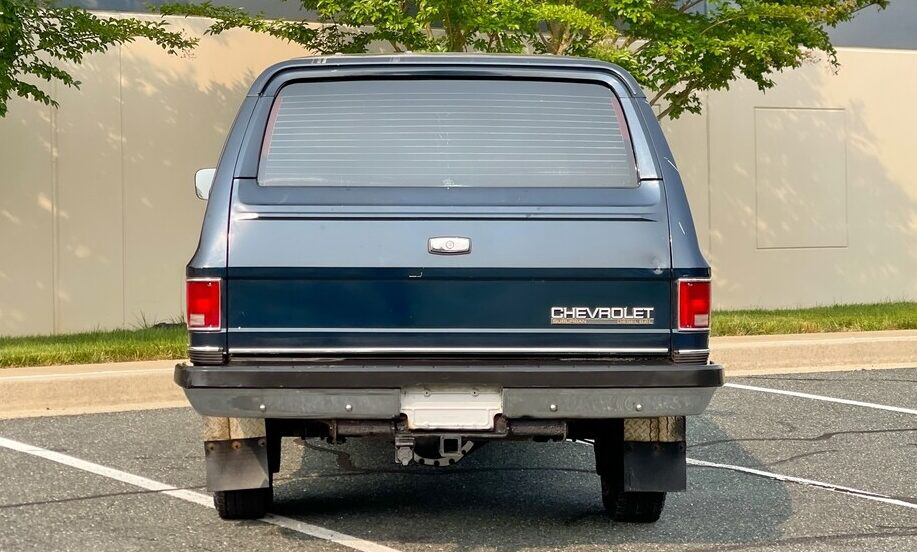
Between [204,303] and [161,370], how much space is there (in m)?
5.24

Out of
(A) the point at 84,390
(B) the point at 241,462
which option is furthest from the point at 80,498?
(A) the point at 84,390

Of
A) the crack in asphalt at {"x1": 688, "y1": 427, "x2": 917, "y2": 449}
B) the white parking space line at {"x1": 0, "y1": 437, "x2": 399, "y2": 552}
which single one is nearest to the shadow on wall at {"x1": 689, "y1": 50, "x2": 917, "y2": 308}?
the crack in asphalt at {"x1": 688, "y1": 427, "x2": 917, "y2": 449}

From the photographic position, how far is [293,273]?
478 cm

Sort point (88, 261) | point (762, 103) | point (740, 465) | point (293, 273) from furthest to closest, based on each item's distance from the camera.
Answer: point (762, 103)
point (88, 261)
point (740, 465)
point (293, 273)

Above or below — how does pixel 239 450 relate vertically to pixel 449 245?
below

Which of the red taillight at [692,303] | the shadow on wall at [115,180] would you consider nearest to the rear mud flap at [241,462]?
the red taillight at [692,303]

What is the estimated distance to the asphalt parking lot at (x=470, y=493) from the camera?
5492 mm

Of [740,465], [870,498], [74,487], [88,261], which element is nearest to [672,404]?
[870,498]

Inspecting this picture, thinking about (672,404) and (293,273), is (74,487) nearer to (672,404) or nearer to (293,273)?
(293,273)

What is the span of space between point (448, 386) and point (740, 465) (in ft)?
9.81

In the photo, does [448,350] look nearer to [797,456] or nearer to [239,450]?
[239,450]

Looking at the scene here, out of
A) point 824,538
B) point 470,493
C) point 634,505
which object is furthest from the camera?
point 470,493

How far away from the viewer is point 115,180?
612 inches

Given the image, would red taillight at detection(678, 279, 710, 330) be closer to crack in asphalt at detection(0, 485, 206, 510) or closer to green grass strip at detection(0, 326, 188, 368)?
crack in asphalt at detection(0, 485, 206, 510)
